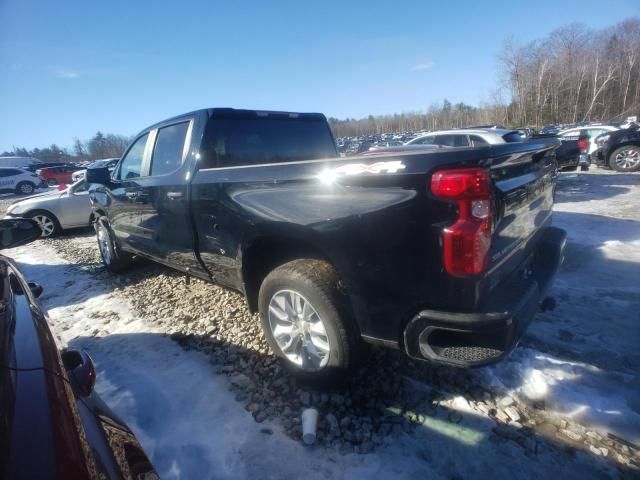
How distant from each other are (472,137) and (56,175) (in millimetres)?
30595

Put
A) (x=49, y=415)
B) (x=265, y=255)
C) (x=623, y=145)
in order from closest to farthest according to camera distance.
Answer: (x=49, y=415)
(x=265, y=255)
(x=623, y=145)

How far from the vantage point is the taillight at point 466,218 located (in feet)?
4.97

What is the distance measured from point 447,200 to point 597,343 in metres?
2.20

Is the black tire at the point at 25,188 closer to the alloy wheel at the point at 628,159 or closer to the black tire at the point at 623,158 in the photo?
the black tire at the point at 623,158

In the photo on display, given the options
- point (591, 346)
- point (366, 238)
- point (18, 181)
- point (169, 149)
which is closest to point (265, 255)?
point (366, 238)

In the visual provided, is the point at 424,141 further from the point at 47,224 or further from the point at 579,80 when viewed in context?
the point at 579,80

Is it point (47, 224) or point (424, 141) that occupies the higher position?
point (424, 141)

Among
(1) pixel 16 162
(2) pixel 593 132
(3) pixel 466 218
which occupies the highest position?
(1) pixel 16 162

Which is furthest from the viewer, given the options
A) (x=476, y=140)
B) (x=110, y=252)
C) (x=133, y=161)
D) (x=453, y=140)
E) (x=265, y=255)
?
(x=453, y=140)

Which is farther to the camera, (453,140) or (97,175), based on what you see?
(453,140)

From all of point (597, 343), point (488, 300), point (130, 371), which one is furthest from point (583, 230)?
point (130, 371)

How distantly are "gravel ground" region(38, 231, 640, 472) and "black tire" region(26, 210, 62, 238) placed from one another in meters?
7.30

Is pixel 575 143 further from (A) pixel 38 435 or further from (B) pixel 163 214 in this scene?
(A) pixel 38 435

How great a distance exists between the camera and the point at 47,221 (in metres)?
8.37
